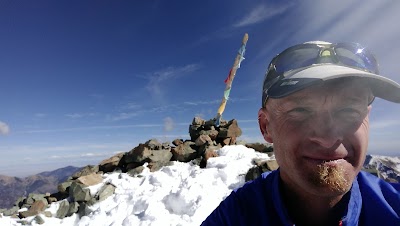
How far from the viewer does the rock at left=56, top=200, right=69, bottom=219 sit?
12439 millimetres

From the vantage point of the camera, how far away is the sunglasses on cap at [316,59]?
6.44ft

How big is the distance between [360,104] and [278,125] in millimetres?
535

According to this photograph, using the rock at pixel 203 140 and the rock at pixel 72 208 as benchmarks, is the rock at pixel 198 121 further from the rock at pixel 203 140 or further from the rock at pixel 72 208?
the rock at pixel 72 208

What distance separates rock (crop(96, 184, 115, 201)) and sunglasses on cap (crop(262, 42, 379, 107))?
1226 cm

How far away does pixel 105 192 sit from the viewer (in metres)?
12.8

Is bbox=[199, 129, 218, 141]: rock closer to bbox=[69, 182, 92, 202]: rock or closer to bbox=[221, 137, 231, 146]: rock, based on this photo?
bbox=[221, 137, 231, 146]: rock

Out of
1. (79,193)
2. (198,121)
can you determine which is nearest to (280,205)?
(79,193)

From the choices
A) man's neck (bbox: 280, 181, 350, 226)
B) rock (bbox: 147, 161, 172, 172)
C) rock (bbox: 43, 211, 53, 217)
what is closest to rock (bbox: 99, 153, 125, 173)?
rock (bbox: 147, 161, 172, 172)

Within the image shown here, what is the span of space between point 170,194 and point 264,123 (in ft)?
28.7

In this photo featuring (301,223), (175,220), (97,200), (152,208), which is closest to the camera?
(301,223)

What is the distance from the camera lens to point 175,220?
9.15 m

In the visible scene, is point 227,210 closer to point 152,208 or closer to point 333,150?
point 333,150

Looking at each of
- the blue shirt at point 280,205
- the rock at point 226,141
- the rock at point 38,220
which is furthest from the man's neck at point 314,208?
the rock at point 226,141

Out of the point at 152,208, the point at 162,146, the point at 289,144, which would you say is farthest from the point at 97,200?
the point at 289,144
